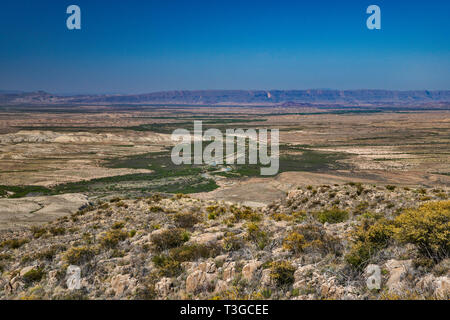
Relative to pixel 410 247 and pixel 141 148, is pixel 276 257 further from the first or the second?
pixel 141 148

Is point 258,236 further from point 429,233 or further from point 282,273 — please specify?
point 429,233

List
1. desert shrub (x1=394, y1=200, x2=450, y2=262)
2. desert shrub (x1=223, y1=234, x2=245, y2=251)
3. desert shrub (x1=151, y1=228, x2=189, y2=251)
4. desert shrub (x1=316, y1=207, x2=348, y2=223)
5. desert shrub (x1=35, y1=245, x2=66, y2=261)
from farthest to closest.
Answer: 1. desert shrub (x1=316, y1=207, x2=348, y2=223)
2. desert shrub (x1=35, y1=245, x2=66, y2=261)
3. desert shrub (x1=151, y1=228, x2=189, y2=251)
4. desert shrub (x1=223, y1=234, x2=245, y2=251)
5. desert shrub (x1=394, y1=200, x2=450, y2=262)

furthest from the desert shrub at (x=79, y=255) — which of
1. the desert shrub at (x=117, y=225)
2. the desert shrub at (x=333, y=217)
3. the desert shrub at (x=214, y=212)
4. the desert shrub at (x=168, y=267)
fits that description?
the desert shrub at (x=333, y=217)

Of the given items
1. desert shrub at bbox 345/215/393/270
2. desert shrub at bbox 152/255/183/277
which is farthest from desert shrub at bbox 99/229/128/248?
desert shrub at bbox 345/215/393/270

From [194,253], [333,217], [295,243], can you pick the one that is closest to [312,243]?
[295,243]

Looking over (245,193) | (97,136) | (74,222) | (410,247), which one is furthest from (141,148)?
(410,247)

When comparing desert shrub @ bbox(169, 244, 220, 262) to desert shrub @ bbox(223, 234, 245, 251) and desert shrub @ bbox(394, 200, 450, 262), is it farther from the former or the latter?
desert shrub @ bbox(394, 200, 450, 262)

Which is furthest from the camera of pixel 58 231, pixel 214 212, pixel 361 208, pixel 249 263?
pixel 214 212
